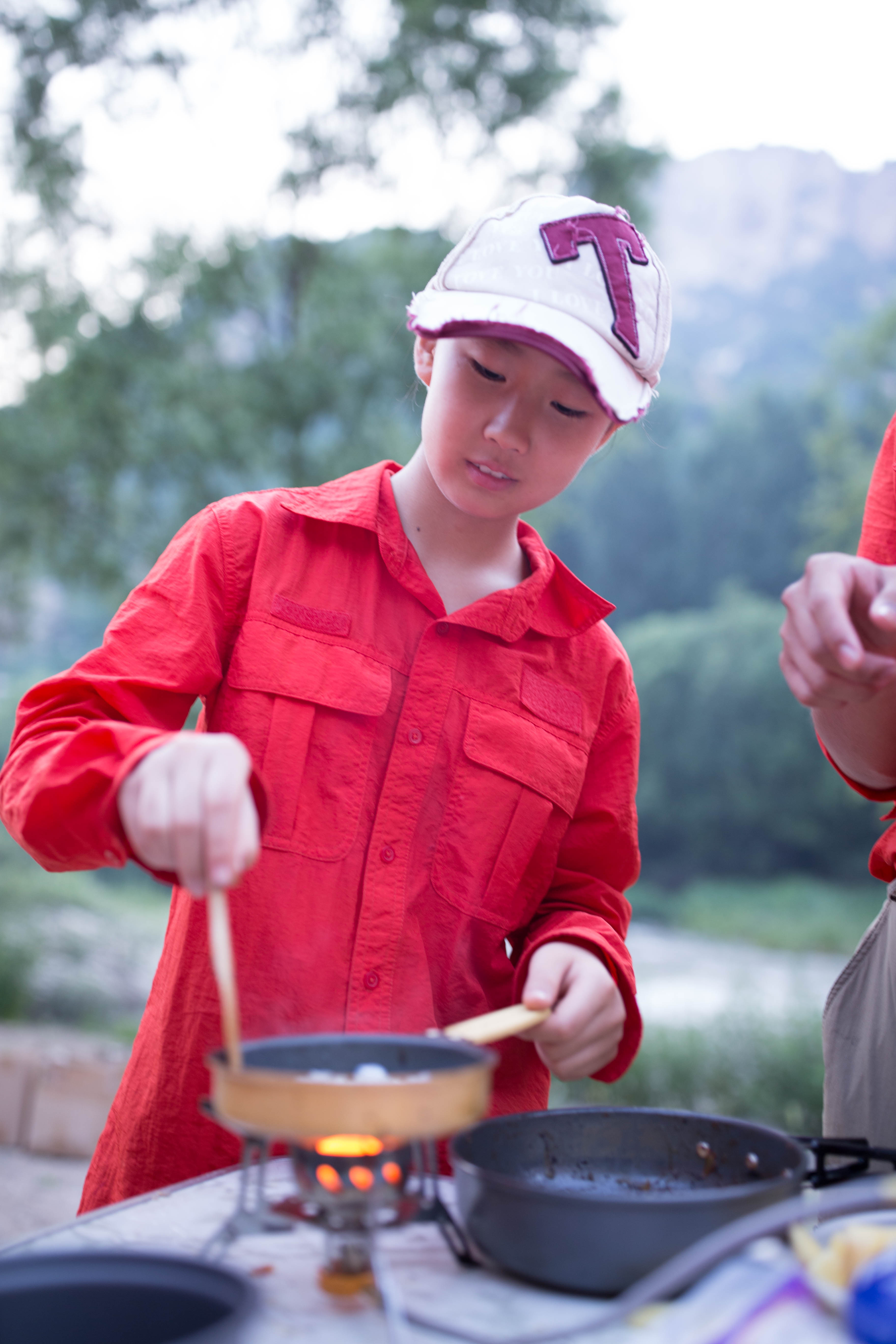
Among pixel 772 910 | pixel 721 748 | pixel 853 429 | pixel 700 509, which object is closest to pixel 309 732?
pixel 853 429

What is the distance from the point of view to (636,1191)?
39.3 inches

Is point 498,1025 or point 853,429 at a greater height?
point 853,429

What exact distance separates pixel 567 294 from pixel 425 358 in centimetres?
25

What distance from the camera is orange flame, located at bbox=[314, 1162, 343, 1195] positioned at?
0.75 metres

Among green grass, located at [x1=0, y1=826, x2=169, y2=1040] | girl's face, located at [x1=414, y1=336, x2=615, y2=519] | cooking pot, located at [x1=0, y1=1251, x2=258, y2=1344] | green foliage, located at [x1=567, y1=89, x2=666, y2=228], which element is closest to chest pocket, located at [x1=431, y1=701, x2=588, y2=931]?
girl's face, located at [x1=414, y1=336, x2=615, y2=519]

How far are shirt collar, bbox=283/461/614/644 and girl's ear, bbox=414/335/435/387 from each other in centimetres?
12

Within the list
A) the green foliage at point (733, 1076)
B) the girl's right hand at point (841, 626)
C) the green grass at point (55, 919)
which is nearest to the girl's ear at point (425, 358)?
the girl's right hand at point (841, 626)

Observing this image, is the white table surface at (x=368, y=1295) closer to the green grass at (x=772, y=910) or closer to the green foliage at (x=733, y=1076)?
the green foliage at (x=733, y=1076)

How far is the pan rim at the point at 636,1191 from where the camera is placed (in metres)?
0.77

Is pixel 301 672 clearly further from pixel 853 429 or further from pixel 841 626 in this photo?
pixel 853 429

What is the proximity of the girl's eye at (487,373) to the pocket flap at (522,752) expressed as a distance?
37 cm

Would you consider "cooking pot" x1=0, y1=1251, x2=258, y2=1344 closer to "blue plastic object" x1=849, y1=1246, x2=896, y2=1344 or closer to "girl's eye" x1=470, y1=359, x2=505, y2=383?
"blue plastic object" x1=849, y1=1246, x2=896, y2=1344

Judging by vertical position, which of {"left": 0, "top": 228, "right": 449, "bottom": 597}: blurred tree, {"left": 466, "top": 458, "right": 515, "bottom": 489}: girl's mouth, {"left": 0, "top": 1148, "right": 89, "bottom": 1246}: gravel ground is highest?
{"left": 0, "top": 228, "right": 449, "bottom": 597}: blurred tree

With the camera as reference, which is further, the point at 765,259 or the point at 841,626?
the point at 765,259
